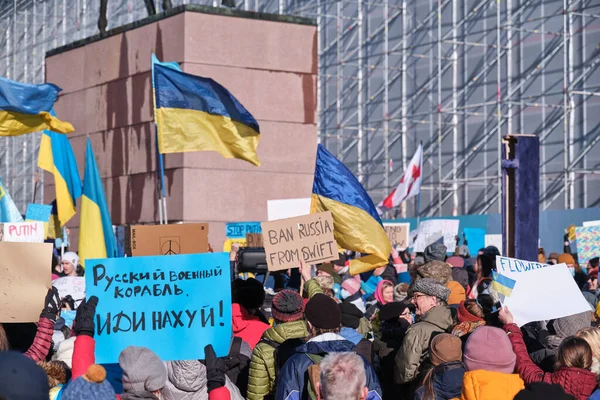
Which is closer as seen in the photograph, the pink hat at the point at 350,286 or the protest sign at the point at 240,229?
the pink hat at the point at 350,286

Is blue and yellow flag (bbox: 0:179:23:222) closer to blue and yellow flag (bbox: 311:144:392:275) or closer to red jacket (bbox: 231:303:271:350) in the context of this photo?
blue and yellow flag (bbox: 311:144:392:275)

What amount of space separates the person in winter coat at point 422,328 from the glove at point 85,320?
1.64 metres

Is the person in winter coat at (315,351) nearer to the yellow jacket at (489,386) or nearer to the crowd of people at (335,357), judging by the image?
the crowd of people at (335,357)

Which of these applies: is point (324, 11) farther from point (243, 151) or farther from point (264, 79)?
point (243, 151)

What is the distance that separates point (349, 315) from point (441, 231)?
10.7m

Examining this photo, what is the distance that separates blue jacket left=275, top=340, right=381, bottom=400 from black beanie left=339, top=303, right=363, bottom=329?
1375 mm

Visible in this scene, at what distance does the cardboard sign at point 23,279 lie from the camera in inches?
225

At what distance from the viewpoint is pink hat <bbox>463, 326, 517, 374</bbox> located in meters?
4.70

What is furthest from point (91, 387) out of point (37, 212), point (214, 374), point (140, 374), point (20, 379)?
point (37, 212)

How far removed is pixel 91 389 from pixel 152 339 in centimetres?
201

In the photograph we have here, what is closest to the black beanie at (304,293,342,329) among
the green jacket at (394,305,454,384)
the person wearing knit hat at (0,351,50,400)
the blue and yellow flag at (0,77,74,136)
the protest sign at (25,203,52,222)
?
the green jacket at (394,305,454,384)

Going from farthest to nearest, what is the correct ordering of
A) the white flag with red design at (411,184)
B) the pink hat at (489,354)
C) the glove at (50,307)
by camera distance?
the white flag with red design at (411,184) < the glove at (50,307) < the pink hat at (489,354)

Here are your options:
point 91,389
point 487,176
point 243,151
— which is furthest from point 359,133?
point 91,389

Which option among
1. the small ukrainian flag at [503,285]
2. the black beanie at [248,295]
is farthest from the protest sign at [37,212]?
the small ukrainian flag at [503,285]
